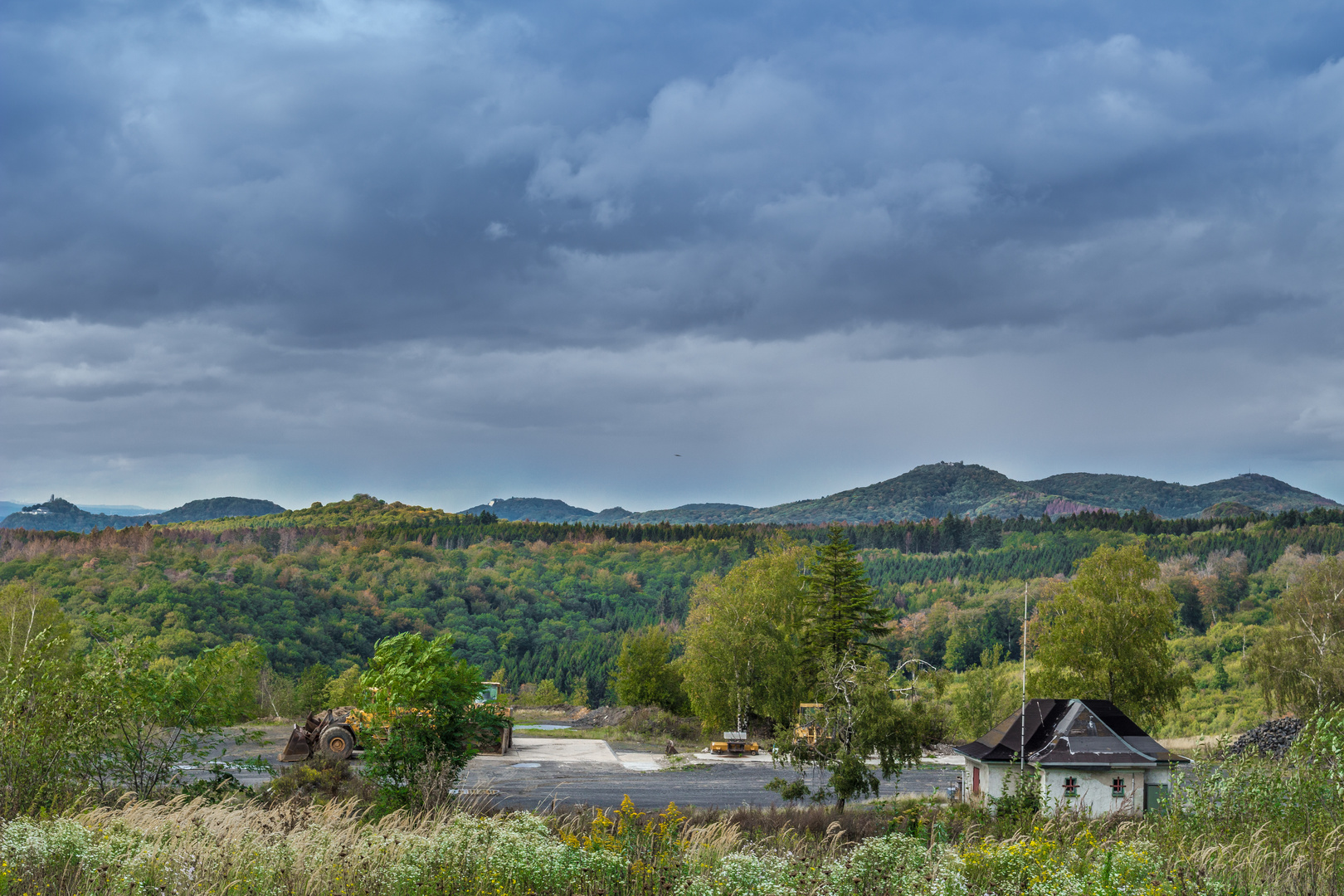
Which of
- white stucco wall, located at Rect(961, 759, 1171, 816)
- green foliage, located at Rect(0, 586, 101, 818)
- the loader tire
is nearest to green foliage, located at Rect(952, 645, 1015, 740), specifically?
white stucco wall, located at Rect(961, 759, 1171, 816)

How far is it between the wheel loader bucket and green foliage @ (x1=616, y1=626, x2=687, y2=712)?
60.5ft

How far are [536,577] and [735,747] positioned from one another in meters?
83.8

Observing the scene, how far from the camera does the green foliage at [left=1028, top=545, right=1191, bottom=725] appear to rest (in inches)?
1218

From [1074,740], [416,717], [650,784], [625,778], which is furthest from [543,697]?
[416,717]

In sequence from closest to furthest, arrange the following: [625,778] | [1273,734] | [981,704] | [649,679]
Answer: [625,778] < [1273,734] < [981,704] < [649,679]

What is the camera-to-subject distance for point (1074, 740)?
2102 cm

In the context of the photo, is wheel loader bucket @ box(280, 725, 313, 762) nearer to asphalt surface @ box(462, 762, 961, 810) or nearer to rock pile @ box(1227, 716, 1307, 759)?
asphalt surface @ box(462, 762, 961, 810)

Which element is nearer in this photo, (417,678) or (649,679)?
(417,678)

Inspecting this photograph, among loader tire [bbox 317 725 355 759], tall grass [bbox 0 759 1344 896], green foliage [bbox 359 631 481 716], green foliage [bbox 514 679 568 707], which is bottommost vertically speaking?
green foliage [bbox 514 679 568 707]

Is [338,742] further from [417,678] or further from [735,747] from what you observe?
[417,678]

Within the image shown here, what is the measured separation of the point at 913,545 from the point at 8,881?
16618 cm

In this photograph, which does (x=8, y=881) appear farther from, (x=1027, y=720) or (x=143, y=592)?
(x=143, y=592)

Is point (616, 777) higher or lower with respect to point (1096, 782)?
lower

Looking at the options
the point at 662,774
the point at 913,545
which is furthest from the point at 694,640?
the point at 913,545
